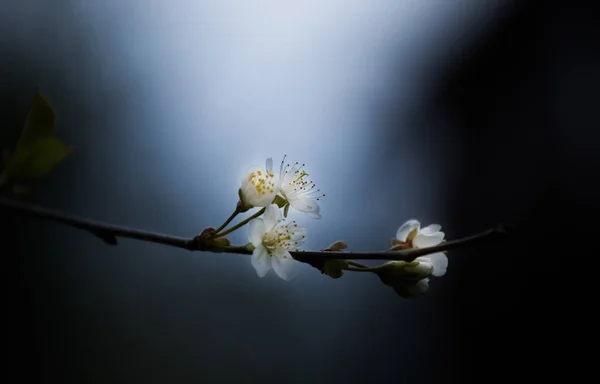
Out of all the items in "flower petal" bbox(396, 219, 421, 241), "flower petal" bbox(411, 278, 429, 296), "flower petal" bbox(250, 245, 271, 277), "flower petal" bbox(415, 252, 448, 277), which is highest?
"flower petal" bbox(396, 219, 421, 241)

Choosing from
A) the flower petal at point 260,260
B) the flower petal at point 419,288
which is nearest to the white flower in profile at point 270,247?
the flower petal at point 260,260

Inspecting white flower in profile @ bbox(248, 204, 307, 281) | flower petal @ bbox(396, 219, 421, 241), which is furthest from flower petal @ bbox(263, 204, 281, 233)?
flower petal @ bbox(396, 219, 421, 241)

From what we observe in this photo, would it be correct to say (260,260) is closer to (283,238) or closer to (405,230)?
(283,238)

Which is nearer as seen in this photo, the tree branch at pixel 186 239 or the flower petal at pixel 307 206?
the tree branch at pixel 186 239

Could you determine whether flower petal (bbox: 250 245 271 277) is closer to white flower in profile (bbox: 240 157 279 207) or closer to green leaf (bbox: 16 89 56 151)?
white flower in profile (bbox: 240 157 279 207)

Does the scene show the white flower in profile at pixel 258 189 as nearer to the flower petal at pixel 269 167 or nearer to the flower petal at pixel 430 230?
the flower petal at pixel 269 167

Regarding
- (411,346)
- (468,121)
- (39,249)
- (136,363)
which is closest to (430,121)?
(468,121)
